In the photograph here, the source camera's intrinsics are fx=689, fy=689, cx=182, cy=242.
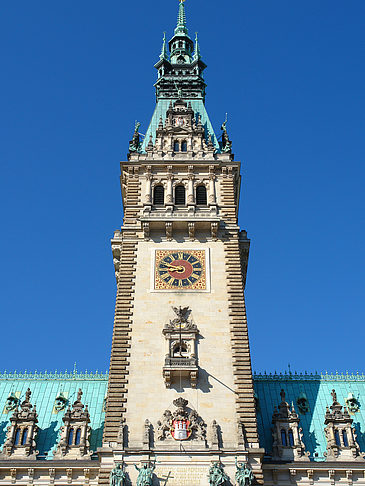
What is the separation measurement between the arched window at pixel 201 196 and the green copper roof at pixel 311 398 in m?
10.4

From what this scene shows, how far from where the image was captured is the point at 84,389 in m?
38.0

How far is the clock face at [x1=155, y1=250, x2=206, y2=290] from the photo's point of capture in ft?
116

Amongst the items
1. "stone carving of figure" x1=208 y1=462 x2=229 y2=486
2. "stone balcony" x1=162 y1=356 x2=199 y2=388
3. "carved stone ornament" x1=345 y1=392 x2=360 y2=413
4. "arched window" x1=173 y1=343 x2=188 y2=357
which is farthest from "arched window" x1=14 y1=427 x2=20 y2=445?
"carved stone ornament" x1=345 y1=392 x2=360 y2=413

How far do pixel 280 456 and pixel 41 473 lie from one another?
1096cm

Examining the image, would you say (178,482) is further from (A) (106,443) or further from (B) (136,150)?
(B) (136,150)

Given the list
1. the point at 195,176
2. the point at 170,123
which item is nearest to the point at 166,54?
the point at 170,123

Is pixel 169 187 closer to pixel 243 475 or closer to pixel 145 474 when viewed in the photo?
pixel 145 474

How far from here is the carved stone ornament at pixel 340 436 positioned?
32.0 metres

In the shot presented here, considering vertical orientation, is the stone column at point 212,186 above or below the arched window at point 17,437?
above

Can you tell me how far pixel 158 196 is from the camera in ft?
131

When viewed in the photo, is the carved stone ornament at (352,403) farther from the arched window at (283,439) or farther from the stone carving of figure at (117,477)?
the stone carving of figure at (117,477)

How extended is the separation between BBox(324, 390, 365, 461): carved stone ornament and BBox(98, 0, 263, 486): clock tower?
445cm

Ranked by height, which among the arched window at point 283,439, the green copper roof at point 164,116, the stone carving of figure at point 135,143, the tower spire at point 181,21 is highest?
the tower spire at point 181,21

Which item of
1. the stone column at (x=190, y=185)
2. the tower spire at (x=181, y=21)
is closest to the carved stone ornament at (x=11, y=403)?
the stone column at (x=190, y=185)
